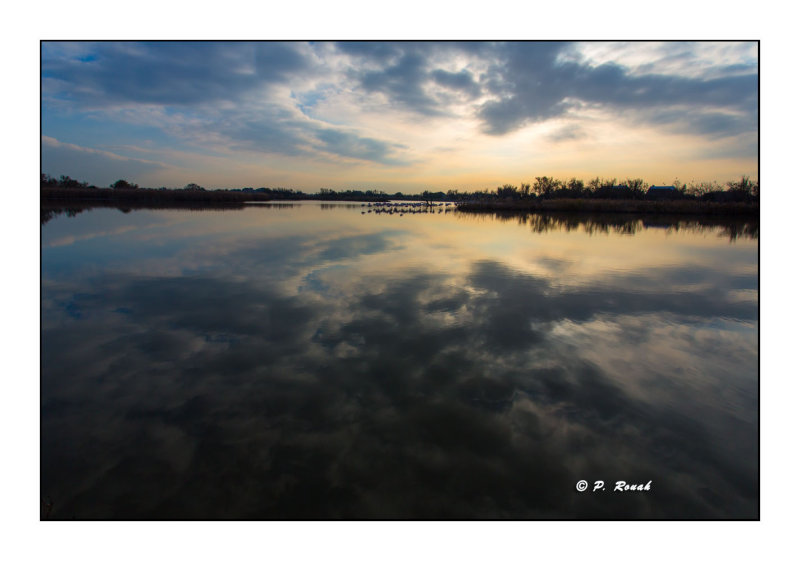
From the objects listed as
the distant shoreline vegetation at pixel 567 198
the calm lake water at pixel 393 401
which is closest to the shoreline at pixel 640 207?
the distant shoreline vegetation at pixel 567 198

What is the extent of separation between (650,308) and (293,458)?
10.6 metres

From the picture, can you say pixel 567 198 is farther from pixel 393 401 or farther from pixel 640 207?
pixel 393 401

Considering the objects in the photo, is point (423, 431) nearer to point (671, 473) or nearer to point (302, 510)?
point (302, 510)

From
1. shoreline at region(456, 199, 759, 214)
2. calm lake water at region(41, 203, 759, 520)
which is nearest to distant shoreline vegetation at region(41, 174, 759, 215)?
shoreline at region(456, 199, 759, 214)

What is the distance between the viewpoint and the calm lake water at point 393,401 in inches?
146

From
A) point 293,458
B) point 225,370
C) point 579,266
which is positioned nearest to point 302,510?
point 293,458

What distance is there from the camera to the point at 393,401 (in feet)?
17.0

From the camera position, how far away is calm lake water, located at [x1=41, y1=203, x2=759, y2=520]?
370 centimetres

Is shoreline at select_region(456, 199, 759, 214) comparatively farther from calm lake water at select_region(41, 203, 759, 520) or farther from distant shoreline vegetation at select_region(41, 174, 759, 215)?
calm lake water at select_region(41, 203, 759, 520)

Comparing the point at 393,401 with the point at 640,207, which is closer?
the point at 393,401

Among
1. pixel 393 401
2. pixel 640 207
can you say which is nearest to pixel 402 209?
pixel 640 207

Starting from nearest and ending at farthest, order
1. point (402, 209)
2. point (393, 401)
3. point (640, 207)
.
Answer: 1. point (393, 401)
2. point (640, 207)
3. point (402, 209)

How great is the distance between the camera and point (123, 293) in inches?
427

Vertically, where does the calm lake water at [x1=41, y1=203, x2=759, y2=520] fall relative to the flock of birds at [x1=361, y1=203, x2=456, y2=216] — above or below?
below
